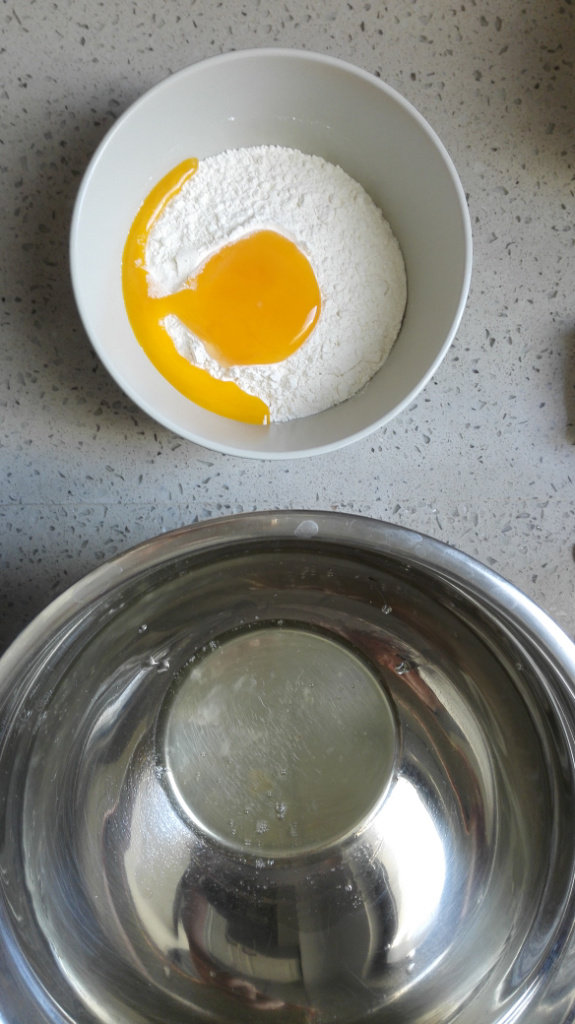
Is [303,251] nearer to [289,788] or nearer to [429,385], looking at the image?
[429,385]

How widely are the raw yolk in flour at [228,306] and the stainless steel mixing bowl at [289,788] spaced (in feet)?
0.56

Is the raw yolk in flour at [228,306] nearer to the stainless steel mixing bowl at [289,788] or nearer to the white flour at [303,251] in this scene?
the white flour at [303,251]

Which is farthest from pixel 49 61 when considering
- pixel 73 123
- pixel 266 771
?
pixel 266 771

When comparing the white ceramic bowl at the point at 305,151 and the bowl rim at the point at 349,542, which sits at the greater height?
the white ceramic bowl at the point at 305,151

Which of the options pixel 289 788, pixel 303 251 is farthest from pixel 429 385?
pixel 289 788

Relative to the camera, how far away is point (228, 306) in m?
0.69

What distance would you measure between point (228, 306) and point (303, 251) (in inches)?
3.2

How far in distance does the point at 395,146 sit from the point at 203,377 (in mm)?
261

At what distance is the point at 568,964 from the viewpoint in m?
0.57

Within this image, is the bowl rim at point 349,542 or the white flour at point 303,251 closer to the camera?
the bowl rim at point 349,542

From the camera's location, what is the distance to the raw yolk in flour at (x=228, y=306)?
686mm

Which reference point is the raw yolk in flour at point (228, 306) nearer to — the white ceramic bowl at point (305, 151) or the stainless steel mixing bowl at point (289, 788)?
the white ceramic bowl at point (305, 151)

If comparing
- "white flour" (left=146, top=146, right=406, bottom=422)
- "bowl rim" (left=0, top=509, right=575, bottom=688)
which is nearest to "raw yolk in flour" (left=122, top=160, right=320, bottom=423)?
"white flour" (left=146, top=146, right=406, bottom=422)

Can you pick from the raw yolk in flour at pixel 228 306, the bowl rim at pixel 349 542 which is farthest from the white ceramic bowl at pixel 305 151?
the bowl rim at pixel 349 542
